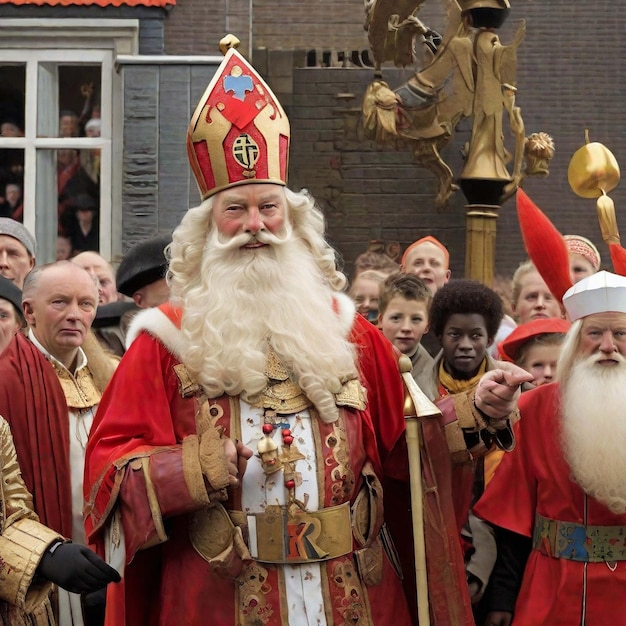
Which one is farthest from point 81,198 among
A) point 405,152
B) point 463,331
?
point 463,331

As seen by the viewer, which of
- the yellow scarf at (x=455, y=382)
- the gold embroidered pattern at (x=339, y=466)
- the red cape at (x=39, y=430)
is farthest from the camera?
the yellow scarf at (x=455, y=382)

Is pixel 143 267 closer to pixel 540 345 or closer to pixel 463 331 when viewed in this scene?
pixel 463 331

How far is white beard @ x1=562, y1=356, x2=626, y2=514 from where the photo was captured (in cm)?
460

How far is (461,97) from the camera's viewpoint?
10195 mm

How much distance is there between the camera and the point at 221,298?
4.40m

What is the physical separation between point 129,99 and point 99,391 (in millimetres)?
5378

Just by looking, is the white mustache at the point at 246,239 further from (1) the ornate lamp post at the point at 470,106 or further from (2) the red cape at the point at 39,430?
(1) the ornate lamp post at the point at 470,106

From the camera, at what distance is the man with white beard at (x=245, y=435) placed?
4148 millimetres

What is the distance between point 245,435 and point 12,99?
7.32 meters

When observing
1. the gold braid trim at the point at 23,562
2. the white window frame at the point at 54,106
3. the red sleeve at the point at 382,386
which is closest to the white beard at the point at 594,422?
the red sleeve at the point at 382,386

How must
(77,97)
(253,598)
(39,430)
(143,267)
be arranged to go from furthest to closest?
(77,97) → (143,267) → (39,430) → (253,598)

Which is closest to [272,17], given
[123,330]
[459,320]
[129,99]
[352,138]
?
[352,138]

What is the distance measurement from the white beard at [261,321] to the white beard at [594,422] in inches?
31.6

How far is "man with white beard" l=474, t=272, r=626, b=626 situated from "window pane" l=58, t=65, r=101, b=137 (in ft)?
22.2
